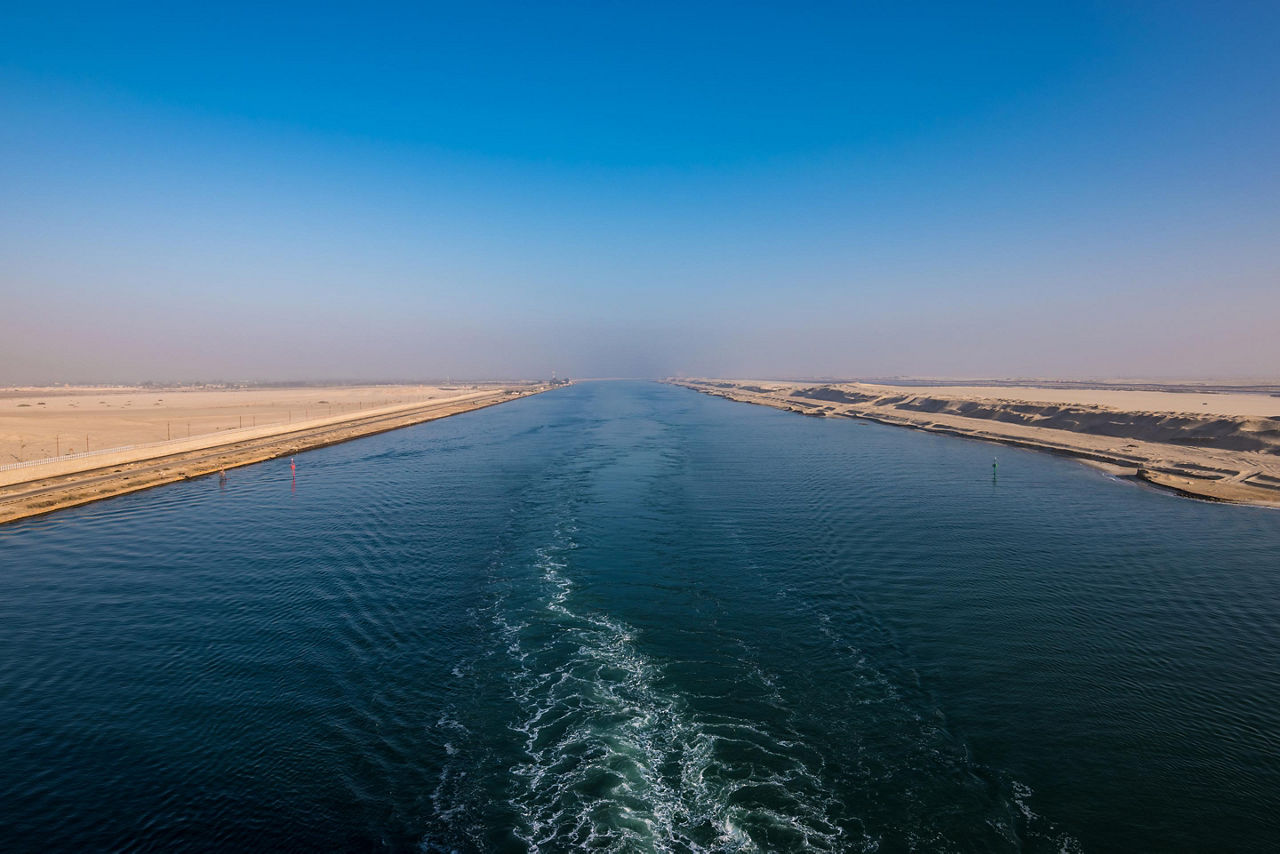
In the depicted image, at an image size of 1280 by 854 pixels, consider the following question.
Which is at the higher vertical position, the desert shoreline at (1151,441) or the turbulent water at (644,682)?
the desert shoreline at (1151,441)

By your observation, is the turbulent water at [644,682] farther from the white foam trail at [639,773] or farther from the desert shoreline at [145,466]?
the desert shoreline at [145,466]

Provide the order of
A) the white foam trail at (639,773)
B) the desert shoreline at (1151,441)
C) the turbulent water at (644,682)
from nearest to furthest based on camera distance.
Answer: the white foam trail at (639,773) → the turbulent water at (644,682) → the desert shoreline at (1151,441)

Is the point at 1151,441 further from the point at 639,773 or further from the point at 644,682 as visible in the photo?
the point at 639,773

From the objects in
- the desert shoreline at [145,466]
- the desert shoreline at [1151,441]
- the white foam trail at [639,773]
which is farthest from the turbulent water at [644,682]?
the desert shoreline at [1151,441]


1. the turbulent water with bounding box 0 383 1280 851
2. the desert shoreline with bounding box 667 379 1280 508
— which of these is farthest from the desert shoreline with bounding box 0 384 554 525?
the desert shoreline with bounding box 667 379 1280 508

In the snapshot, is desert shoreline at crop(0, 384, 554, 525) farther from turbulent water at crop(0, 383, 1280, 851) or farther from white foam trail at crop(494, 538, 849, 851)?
white foam trail at crop(494, 538, 849, 851)

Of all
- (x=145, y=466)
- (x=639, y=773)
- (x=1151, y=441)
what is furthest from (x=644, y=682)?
(x=1151, y=441)
